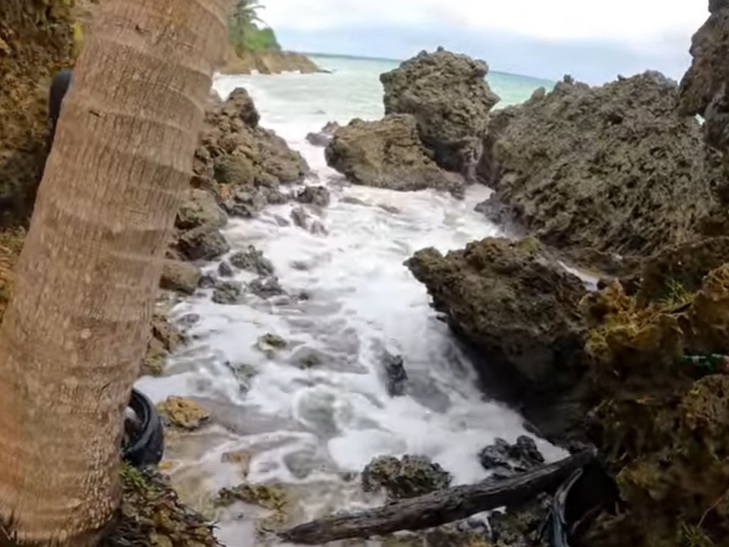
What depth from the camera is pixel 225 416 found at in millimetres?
4426

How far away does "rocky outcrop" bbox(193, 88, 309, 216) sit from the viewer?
848 centimetres

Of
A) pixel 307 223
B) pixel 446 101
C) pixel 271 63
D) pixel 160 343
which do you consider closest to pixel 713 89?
pixel 160 343

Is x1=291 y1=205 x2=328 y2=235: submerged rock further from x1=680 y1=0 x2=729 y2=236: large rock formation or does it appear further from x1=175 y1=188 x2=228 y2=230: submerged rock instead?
x1=680 y1=0 x2=729 y2=236: large rock formation

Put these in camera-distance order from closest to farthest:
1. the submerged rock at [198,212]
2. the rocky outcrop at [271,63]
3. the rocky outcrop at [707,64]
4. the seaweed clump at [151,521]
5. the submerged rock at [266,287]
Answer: the seaweed clump at [151,521] → the rocky outcrop at [707,64] → the submerged rock at [266,287] → the submerged rock at [198,212] → the rocky outcrop at [271,63]

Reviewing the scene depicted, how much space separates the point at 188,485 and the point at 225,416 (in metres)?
0.78

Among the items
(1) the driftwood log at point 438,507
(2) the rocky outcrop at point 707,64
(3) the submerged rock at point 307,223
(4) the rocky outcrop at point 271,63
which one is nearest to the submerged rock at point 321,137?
(3) the submerged rock at point 307,223

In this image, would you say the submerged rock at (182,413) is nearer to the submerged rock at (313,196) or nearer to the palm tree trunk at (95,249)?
the palm tree trunk at (95,249)

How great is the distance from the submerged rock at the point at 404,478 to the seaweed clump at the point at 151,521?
4.79 feet

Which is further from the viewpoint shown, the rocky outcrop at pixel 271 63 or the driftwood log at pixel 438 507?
the rocky outcrop at pixel 271 63

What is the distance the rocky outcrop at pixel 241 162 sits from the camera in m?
8.48

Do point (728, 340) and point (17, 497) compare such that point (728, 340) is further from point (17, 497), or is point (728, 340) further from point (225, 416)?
point (225, 416)

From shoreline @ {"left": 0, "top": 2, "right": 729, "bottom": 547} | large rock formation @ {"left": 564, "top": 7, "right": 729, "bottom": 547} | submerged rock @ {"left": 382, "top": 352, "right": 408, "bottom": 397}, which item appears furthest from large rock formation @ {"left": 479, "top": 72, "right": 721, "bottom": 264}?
large rock formation @ {"left": 564, "top": 7, "right": 729, "bottom": 547}

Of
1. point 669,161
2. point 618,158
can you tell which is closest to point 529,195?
point 618,158

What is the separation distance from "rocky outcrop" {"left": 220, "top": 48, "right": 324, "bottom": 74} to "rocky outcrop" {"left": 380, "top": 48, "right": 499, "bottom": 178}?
15.8 meters
